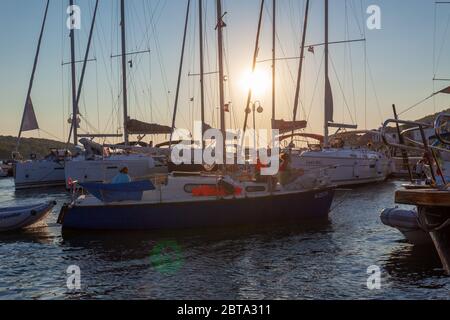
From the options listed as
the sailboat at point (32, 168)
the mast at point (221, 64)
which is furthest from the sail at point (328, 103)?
the sailboat at point (32, 168)

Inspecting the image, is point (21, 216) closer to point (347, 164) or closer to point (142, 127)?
point (142, 127)

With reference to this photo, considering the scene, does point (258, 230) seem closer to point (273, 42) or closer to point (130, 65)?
point (273, 42)

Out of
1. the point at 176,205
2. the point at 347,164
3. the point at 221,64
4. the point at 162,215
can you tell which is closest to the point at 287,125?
the point at 347,164

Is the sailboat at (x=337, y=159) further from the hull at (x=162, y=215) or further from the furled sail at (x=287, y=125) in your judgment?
the hull at (x=162, y=215)

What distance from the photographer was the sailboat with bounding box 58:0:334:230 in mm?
20562

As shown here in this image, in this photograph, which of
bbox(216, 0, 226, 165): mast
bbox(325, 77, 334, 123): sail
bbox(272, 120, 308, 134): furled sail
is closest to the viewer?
bbox(216, 0, 226, 165): mast

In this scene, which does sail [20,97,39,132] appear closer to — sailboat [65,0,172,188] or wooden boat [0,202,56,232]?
sailboat [65,0,172,188]

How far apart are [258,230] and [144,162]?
70.0 feet

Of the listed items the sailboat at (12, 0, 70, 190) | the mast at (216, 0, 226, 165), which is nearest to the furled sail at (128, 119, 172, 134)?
the sailboat at (12, 0, 70, 190)

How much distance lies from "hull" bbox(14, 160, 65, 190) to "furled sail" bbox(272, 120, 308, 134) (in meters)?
21.1

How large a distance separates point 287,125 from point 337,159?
13.7 feet

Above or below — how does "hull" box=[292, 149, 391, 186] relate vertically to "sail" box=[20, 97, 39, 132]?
below

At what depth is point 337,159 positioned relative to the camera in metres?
38.6
